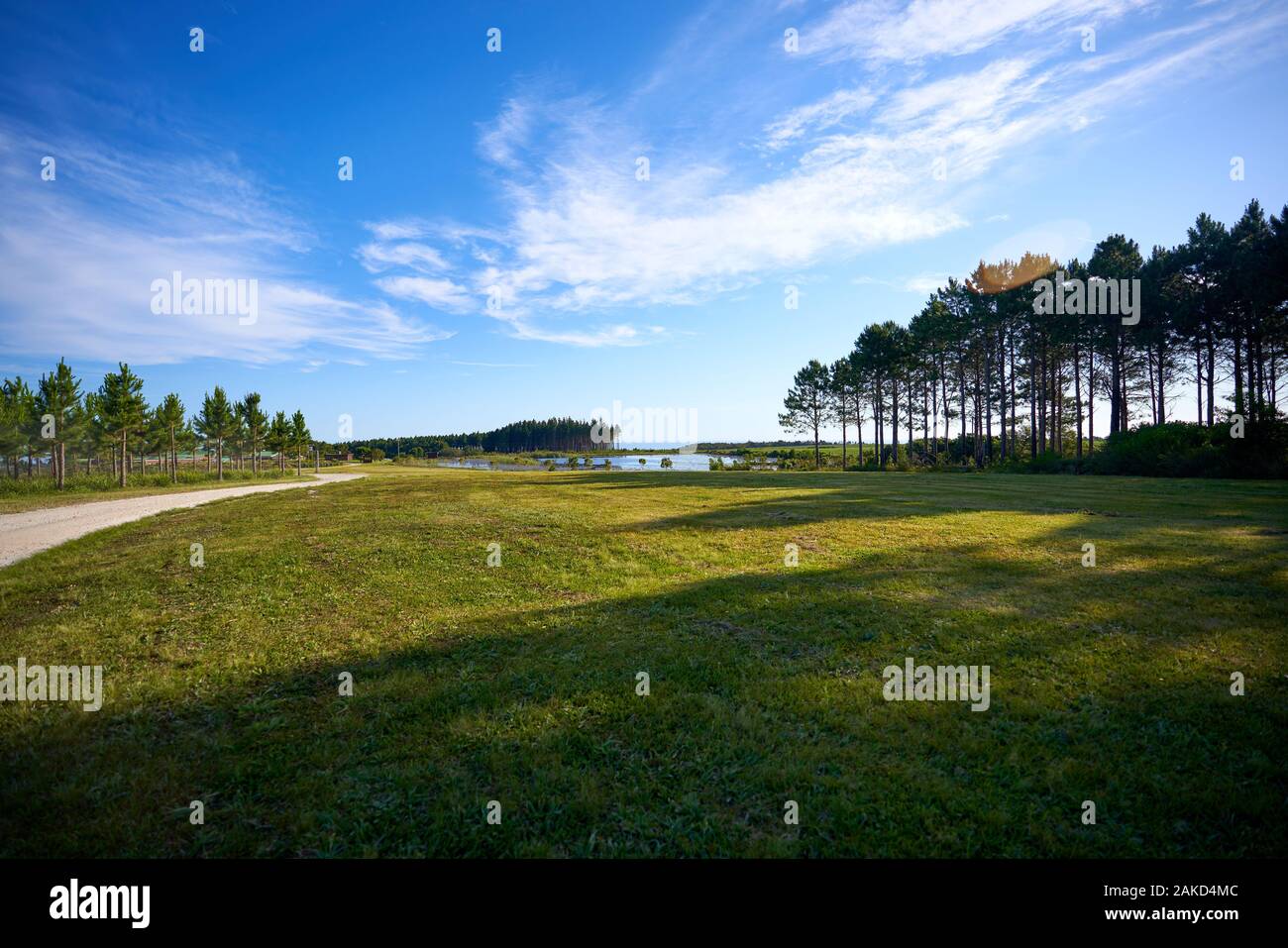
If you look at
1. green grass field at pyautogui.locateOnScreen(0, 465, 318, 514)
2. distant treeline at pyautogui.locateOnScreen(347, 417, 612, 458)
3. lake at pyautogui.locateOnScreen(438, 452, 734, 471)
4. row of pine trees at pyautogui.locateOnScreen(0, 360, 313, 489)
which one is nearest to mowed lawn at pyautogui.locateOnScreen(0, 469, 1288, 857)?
green grass field at pyautogui.locateOnScreen(0, 465, 318, 514)

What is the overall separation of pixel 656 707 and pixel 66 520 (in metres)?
30.3

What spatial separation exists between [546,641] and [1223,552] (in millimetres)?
16930

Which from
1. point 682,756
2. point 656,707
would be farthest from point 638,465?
point 682,756

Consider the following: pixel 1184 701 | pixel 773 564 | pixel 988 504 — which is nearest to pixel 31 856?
pixel 1184 701

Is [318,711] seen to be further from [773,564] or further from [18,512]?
[18,512]

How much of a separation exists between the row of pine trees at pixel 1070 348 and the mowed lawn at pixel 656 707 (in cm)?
3756

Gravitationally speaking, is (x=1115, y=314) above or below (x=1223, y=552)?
above

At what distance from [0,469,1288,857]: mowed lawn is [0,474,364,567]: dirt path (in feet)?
17.3

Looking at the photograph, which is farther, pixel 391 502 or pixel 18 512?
pixel 391 502

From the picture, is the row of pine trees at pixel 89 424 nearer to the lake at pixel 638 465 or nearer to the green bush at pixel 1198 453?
the lake at pixel 638 465

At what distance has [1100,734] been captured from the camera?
545 cm

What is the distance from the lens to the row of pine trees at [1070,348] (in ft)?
128

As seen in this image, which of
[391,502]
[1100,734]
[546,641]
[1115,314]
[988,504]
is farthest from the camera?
[1115,314]
